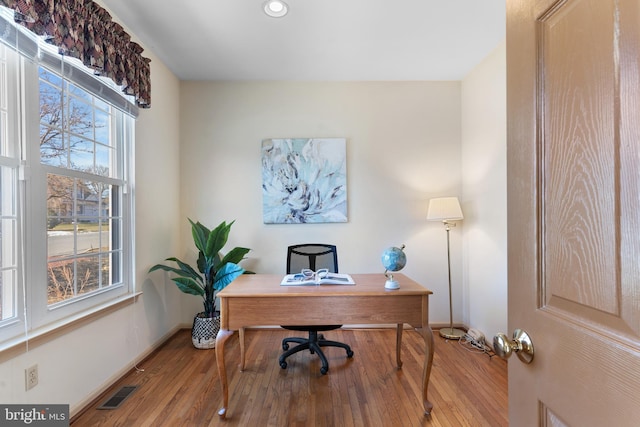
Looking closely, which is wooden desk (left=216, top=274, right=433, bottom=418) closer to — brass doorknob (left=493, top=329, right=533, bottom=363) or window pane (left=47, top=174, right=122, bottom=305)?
window pane (left=47, top=174, right=122, bottom=305)

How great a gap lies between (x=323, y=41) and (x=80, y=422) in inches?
122

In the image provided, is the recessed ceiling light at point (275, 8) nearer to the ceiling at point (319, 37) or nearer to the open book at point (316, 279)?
the ceiling at point (319, 37)

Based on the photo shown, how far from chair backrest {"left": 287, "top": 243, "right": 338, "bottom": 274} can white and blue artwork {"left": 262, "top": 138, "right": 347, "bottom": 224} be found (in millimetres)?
583

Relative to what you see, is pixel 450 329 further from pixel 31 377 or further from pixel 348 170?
pixel 31 377

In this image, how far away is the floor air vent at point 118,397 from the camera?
6.11 feet

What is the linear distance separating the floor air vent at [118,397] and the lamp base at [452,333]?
265cm

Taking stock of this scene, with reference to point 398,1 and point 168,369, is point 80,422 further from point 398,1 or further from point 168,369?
point 398,1

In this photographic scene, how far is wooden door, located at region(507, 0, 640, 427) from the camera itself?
456 millimetres

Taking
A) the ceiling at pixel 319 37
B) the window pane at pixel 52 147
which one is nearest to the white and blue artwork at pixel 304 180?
the ceiling at pixel 319 37

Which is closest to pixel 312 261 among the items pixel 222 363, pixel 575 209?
pixel 222 363

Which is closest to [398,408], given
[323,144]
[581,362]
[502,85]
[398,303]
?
[398,303]

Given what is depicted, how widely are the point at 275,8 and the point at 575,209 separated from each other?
221 centimetres

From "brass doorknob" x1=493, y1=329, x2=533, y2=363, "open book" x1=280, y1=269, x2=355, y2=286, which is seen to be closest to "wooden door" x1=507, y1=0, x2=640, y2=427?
"brass doorknob" x1=493, y1=329, x2=533, y2=363

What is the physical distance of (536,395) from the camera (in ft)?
2.07
